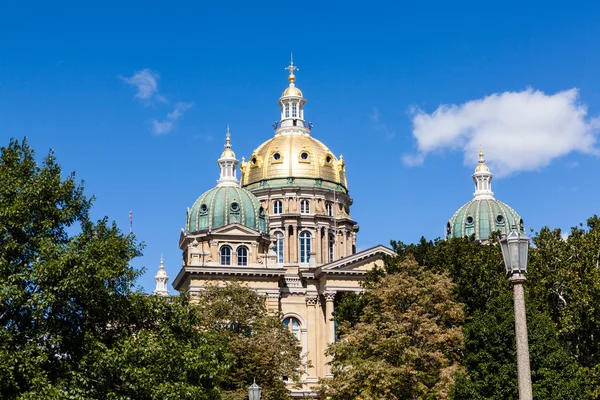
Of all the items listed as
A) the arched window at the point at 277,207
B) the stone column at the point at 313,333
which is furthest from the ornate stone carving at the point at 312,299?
the arched window at the point at 277,207

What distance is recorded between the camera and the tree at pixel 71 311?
2847 cm

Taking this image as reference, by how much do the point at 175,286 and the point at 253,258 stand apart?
25.1 feet

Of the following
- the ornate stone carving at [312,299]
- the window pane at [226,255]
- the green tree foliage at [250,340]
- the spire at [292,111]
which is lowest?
the green tree foliage at [250,340]

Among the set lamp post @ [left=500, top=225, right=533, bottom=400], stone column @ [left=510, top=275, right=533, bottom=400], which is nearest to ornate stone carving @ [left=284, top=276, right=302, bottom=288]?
stone column @ [left=510, top=275, right=533, bottom=400]

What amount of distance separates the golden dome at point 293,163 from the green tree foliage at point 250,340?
35.5 metres

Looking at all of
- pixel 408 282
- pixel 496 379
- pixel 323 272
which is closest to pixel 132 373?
pixel 496 379

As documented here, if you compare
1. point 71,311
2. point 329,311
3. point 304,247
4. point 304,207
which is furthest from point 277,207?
point 71,311

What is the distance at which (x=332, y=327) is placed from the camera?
74.6 metres

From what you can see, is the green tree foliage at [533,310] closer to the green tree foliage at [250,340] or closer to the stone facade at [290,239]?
the green tree foliage at [250,340]

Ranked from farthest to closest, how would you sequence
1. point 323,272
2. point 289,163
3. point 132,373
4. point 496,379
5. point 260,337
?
1. point 289,163
2. point 323,272
3. point 260,337
4. point 496,379
5. point 132,373

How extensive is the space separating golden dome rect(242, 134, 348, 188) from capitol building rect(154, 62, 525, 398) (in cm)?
12

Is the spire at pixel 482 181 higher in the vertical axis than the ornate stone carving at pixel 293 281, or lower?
higher

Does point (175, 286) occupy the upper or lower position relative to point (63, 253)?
upper

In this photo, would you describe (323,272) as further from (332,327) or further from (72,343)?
(72,343)
